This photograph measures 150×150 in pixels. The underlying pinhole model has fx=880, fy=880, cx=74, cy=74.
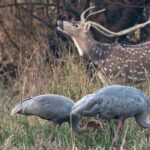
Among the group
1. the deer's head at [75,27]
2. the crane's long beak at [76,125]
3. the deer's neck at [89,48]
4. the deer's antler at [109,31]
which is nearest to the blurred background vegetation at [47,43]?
the deer's neck at [89,48]

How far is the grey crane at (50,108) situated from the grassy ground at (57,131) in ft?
0.52

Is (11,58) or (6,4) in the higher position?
(6,4)

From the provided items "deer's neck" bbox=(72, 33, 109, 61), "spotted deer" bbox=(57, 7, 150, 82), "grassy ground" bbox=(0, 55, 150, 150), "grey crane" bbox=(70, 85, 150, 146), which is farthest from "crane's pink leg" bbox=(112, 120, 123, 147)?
"deer's neck" bbox=(72, 33, 109, 61)

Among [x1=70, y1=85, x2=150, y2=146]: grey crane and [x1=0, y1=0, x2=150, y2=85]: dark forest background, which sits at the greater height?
[x1=70, y1=85, x2=150, y2=146]: grey crane

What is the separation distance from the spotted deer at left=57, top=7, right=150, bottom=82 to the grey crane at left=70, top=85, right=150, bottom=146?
251 centimetres

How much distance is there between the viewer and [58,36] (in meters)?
11.3

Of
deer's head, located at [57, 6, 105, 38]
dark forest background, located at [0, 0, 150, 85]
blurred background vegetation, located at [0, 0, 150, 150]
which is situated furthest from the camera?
dark forest background, located at [0, 0, 150, 85]

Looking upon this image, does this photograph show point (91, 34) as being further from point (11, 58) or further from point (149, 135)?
point (149, 135)

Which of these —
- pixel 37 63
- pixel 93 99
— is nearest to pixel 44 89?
pixel 37 63

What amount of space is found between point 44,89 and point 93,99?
2.18m

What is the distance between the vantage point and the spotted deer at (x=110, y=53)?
10008 mm

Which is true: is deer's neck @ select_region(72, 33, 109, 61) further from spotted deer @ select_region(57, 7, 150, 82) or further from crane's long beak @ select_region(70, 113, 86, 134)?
crane's long beak @ select_region(70, 113, 86, 134)

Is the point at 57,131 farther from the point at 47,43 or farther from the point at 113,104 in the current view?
the point at 47,43

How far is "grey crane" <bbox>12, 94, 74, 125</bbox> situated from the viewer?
24.2 feet
